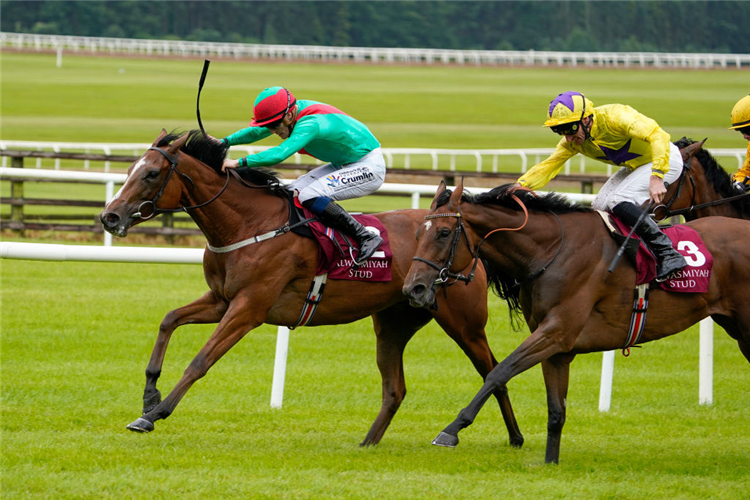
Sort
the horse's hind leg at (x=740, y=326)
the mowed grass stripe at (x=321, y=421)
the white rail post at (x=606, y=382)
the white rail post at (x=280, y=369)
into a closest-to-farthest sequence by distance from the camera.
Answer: the mowed grass stripe at (x=321, y=421) < the horse's hind leg at (x=740, y=326) < the white rail post at (x=280, y=369) < the white rail post at (x=606, y=382)

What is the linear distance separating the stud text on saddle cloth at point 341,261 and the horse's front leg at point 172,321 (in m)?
0.59

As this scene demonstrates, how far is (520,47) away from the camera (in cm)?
8438

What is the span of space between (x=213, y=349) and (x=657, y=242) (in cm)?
237

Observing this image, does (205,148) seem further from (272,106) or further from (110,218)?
(110,218)

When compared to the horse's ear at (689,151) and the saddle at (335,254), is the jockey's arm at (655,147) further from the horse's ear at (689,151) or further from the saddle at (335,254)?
the saddle at (335,254)

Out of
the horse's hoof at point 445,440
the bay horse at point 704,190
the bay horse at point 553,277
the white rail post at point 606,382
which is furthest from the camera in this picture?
the bay horse at point 704,190

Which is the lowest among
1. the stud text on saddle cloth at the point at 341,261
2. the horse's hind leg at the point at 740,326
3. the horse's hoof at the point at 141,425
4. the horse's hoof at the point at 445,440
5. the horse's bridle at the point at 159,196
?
the horse's hoof at the point at 141,425

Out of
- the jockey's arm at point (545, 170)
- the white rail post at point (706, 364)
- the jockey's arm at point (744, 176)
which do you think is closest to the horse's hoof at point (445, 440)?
the jockey's arm at point (545, 170)

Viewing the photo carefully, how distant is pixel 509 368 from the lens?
202 inches

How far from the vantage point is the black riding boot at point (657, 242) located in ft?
17.8

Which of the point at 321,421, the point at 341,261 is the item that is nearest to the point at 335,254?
the point at 341,261

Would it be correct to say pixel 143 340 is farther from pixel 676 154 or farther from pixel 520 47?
pixel 520 47

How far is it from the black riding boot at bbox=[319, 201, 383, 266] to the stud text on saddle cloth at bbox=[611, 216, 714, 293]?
51.3 inches

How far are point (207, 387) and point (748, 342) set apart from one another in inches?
137
